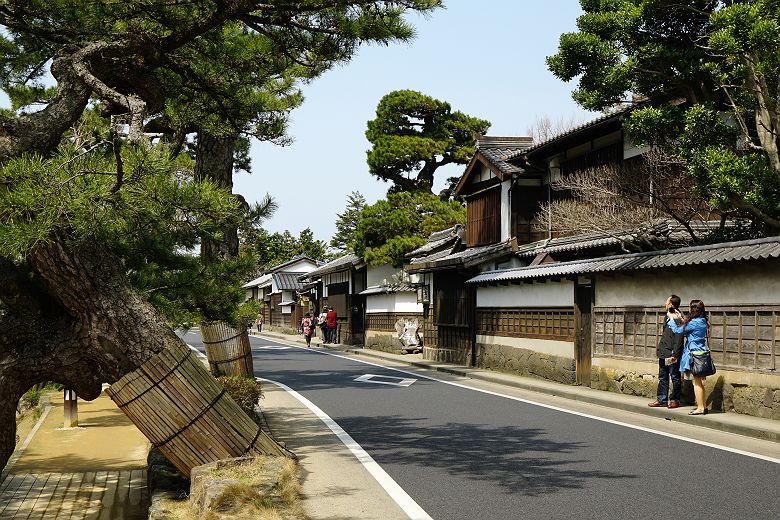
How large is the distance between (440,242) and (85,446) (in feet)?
73.7

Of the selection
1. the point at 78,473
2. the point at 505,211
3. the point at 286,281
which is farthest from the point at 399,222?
the point at 286,281

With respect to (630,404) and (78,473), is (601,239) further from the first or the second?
(78,473)

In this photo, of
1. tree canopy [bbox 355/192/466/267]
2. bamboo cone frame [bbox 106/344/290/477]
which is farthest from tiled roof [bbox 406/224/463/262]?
bamboo cone frame [bbox 106/344/290/477]

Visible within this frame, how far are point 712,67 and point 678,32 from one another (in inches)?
51.6

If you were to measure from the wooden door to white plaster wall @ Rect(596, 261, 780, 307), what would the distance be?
550mm

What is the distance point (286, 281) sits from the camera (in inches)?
2781

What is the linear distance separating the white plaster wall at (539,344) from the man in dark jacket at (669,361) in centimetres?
481

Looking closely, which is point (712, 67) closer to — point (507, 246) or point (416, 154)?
point (507, 246)

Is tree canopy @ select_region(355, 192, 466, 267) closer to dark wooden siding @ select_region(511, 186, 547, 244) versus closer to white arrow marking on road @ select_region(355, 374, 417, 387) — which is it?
dark wooden siding @ select_region(511, 186, 547, 244)

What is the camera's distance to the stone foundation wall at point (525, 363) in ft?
60.7

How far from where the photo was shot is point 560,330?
19047 mm

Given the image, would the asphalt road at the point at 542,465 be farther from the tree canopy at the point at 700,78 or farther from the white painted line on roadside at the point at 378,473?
the tree canopy at the point at 700,78

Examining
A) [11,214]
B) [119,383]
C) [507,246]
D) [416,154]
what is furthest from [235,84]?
[416,154]

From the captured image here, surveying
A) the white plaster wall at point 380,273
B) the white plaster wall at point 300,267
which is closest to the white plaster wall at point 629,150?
the white plaster wall at point 380,273
